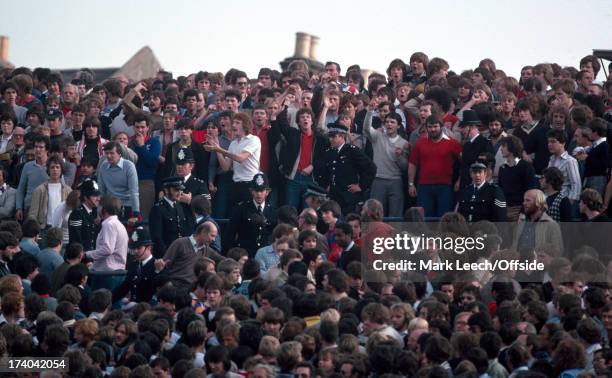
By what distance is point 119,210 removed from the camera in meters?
20.7

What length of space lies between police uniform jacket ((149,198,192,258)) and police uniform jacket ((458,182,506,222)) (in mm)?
3622

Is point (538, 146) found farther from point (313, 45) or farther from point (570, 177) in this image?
point (313, 45)

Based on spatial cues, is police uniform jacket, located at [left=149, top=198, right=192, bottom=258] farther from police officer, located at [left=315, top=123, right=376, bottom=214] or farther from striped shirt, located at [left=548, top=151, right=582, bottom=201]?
striped shirt, located at [left=548, top=151, right=582, bottom=201]

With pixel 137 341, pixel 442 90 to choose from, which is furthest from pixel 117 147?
pixel 137 341

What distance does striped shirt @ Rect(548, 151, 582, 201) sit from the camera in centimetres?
1994

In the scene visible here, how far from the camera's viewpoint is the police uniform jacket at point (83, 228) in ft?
69.0

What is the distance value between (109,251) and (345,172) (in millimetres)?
3524

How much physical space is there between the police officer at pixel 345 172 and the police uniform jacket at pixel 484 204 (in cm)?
202

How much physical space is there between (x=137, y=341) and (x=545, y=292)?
14.8 ft

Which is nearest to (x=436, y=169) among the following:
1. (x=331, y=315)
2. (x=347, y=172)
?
(x=347, y=172)

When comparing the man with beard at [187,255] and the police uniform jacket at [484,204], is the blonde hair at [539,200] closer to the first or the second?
the police uniform jacket at [484,204]

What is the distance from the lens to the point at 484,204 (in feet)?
65.5

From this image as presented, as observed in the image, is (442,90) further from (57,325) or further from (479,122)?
(57,325)

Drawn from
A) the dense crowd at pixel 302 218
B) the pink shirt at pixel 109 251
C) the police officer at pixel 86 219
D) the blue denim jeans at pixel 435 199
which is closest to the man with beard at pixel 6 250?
the dense crowd at pixel 302 218
